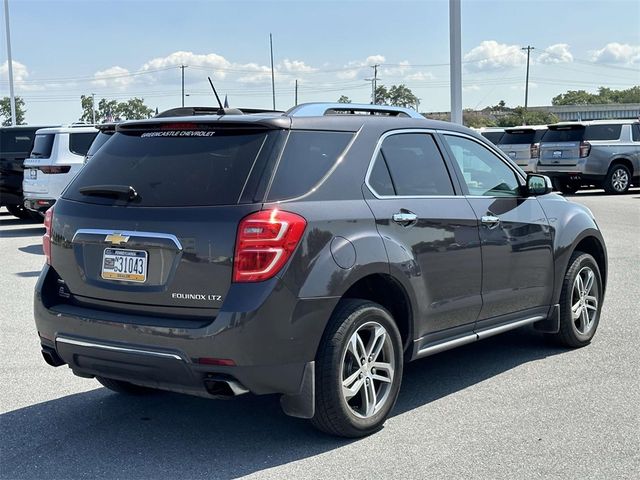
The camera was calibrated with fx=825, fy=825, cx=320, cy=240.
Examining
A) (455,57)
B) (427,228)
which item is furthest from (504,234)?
(455,57)

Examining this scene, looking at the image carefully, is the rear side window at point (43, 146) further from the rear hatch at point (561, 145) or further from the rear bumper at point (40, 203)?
the rear hatch at point (561, 145)

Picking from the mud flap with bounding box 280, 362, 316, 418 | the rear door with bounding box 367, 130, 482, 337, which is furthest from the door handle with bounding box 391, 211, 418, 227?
the mud flap with bounding box 280, 362, 316, 418

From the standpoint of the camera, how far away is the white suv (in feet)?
49.2

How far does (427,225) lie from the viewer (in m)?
5.01

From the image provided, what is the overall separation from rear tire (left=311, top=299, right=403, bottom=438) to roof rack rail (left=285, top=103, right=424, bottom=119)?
1164 mm

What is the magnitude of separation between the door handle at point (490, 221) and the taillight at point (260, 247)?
188cm

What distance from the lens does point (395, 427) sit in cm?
480

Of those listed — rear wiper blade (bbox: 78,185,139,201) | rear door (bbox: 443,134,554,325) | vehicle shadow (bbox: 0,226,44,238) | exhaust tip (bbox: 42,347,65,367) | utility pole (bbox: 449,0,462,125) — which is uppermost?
utility pole (bbox: 449,0,462,125)

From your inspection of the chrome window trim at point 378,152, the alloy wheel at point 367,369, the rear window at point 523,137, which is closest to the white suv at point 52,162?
the chrome window trim at point 378,152

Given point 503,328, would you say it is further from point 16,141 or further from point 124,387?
point 16,141

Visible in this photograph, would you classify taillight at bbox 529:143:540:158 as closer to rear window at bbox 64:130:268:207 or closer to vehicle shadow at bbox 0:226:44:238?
vehicle shadow at bbox 0:226:44:238

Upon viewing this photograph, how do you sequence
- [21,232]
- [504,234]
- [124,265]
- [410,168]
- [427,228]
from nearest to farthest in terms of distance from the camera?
[124,265], [427,228], [410,168], [504,234], [21,232]

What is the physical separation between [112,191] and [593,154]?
64.3 ft

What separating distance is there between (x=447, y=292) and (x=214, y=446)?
1.71 meters
